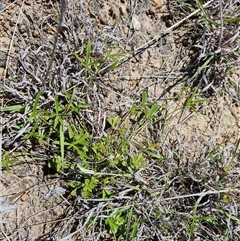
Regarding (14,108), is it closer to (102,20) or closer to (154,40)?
(102,20)

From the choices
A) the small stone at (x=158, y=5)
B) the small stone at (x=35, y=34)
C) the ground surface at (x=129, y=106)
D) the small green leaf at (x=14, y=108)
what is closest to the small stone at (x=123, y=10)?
the ground surface at (x=129, y=106)

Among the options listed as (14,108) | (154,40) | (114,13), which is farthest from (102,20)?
(14,108)

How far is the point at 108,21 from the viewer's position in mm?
1986

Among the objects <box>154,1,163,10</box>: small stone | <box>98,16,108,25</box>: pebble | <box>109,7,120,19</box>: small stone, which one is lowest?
<box>98,16,108,25</box>: pebble

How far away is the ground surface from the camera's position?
6.29 feet

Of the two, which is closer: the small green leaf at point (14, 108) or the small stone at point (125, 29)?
the small green leaf at point (14, 108)

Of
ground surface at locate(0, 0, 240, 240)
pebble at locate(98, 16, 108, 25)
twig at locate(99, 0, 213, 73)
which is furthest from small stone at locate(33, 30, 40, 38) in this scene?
twig at locate(99, 0, 213, 73)

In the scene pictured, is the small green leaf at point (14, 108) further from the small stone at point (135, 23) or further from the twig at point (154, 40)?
the small stone at point (135, 23)

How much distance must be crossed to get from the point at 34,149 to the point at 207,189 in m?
0.81

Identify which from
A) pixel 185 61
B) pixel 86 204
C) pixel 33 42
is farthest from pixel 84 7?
pixel 86 204

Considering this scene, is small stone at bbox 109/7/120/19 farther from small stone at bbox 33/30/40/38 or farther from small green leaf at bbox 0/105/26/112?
small green leaf at bbox 0/105/26/112

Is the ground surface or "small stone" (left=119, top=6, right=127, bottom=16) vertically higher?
"small stone" (left=119, top=6, right=127, bottom=16)

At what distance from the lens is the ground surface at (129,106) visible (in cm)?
192

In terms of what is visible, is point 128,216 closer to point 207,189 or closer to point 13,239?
point 207,189
